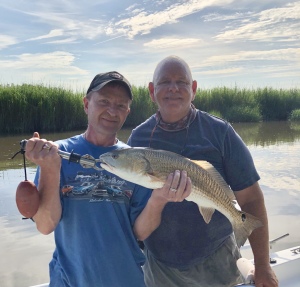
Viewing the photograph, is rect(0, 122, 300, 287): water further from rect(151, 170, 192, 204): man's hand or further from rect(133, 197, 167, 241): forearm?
rect(151, 170, 192, 204): man's hand

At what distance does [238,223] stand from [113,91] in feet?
3.62

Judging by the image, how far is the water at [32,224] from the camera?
4602mm

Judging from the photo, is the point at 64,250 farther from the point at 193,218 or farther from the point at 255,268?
the point at 255,268

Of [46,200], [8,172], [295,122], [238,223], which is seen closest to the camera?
[46,200]

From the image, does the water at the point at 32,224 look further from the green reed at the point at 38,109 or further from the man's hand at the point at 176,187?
the green reed at the point at 38,109

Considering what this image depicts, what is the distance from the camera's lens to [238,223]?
2422 millimetres

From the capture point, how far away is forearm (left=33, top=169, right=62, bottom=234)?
1.99 m

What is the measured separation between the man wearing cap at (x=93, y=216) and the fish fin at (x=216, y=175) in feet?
0.90

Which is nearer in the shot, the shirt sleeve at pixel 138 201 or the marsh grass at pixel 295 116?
the shirt sleeve at pixel 138 201

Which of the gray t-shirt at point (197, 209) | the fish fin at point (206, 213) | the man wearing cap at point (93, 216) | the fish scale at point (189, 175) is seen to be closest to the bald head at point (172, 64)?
the gray t-shirt at point (197, 209)

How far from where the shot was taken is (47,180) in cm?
Result: 200

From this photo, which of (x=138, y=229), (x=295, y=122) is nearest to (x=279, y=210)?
(x=138, y=229)

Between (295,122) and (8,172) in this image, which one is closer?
(8,172)

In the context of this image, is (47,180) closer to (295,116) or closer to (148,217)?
(148,217)
